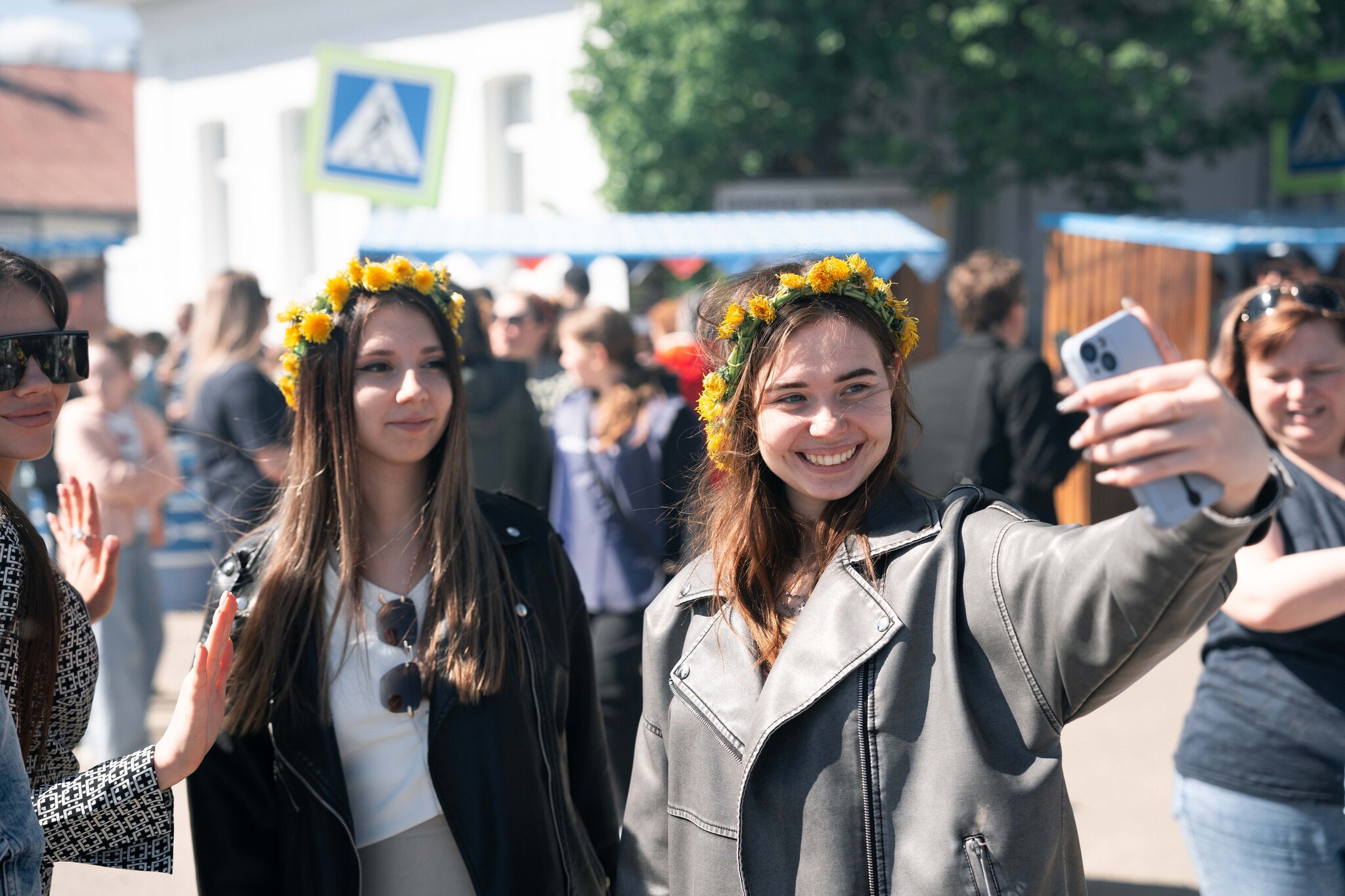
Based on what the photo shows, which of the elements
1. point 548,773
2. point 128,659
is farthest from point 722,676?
point 128,659

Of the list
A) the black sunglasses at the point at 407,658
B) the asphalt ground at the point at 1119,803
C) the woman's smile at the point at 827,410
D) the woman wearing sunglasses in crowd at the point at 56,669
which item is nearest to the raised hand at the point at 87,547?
the woman wearing sunglasses in crowd at the point at 56,669

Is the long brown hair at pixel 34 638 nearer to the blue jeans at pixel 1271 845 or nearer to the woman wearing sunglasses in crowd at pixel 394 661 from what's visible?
the woman wearing sunglasses in crowd at pixel 394 661

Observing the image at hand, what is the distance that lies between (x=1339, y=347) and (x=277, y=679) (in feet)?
7.72

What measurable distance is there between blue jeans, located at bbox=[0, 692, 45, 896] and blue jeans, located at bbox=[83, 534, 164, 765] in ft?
13.1

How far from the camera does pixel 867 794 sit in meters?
1.73

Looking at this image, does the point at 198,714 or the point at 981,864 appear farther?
the point at 198,714

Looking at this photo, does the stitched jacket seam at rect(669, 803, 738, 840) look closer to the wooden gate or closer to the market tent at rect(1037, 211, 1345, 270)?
the wooden gate

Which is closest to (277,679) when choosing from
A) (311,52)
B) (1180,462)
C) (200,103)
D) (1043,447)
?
(1180,462)

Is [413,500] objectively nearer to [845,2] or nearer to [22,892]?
[22,892]

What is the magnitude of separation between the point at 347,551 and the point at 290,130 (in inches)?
681

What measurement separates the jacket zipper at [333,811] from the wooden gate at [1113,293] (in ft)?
22.7

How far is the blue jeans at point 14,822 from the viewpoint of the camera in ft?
5.08

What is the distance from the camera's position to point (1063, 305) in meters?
9.60

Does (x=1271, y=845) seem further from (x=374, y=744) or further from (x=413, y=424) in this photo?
(x=413, y=424)
